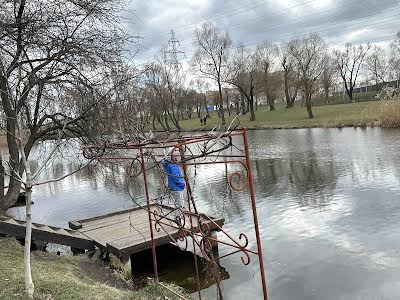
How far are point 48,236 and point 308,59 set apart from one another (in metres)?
44.6

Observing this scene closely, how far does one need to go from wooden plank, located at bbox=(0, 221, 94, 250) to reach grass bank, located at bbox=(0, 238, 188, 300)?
215 mm

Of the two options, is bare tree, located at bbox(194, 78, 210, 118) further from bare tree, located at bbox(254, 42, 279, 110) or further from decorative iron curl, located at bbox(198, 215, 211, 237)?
decorative iron curl, located at bbox(198, 215, 211, 237)

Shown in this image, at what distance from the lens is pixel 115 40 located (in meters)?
9.46

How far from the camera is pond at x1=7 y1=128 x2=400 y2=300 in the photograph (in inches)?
309

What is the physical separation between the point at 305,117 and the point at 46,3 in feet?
129

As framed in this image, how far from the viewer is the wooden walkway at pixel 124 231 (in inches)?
336

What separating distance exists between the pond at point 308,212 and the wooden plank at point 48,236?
1.90m

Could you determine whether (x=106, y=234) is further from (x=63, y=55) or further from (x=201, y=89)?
(x=201, y=89)

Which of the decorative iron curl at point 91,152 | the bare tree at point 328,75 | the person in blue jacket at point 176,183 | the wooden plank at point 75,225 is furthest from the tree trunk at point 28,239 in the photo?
the bare tree at point 328,75

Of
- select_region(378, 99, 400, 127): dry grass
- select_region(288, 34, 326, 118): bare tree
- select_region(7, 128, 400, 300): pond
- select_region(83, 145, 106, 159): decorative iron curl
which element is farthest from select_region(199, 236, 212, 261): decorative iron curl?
select_region(288, 34, 326, 118): bare tree

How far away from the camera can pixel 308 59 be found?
49062 mm

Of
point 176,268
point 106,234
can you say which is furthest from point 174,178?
point 106,234

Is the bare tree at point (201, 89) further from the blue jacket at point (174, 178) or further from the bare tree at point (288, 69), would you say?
the blue jacket at point (174, 178)

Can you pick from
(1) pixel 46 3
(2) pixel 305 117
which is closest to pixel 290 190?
(1) pixel 46 3
